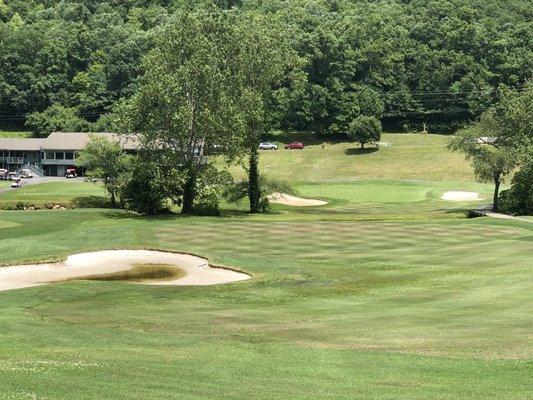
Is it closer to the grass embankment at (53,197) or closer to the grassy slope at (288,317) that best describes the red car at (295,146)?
the grass embankment at (53,197)

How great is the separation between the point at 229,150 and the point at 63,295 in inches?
1864

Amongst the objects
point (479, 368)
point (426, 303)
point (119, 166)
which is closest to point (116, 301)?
point (426, 303)

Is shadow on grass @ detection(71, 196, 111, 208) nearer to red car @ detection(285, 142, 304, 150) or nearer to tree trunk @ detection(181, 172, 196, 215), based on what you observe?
tree trunk @ detection(181, 172, 196, 215)

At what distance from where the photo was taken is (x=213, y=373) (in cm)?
2208

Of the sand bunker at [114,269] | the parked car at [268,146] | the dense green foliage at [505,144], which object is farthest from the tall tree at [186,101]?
the parked car at [268,146]

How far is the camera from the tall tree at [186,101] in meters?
81.4

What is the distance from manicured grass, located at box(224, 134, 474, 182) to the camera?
12938cm

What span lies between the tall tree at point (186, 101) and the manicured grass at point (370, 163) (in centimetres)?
4420

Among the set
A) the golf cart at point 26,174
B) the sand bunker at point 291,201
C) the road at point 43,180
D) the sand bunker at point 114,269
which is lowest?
the sand bunker at point 114,269

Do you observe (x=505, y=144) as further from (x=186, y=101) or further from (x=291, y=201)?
(x=186, y=101)

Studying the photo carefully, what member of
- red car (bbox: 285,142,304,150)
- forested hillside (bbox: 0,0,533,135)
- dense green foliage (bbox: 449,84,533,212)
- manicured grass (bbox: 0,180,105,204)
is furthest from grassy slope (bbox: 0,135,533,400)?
forested hillside (bbox: 0,0,533,135)

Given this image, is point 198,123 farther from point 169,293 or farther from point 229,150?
point 169,293

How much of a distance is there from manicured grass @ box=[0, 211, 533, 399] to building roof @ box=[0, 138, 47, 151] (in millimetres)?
88528

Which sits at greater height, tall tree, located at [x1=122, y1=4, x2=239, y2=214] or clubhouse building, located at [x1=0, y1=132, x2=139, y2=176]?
tall tree, located at [x1=122, y1=4, x2=239, y2=214]
